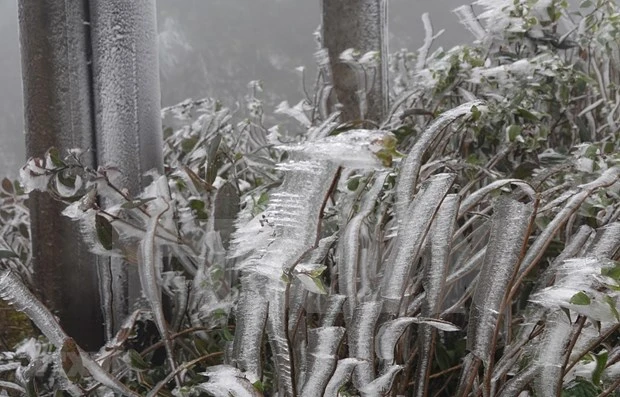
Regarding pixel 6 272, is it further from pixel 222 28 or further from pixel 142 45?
pixel 222 28

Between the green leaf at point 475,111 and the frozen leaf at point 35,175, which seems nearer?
the green leaf at point 475,111

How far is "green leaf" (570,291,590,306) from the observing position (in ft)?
2.23

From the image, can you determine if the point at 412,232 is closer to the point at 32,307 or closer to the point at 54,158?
the point at 32,307

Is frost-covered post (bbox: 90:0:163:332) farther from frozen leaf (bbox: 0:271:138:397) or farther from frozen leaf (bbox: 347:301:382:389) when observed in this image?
frozen leaf (bbox: 347:301:382:389)

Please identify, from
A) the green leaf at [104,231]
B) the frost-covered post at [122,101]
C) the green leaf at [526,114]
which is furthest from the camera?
the green leaf at [526,114]

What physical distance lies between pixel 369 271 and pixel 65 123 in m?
0.67

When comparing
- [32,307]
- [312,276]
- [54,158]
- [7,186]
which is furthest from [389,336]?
[7,186]

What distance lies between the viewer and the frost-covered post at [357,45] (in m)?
1.96

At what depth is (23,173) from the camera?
1.12m

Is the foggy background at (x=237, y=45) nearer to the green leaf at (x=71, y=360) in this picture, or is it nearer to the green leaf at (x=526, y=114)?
the green leaf at (x=526, y=114)

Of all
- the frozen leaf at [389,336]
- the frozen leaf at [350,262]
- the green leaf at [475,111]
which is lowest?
the frozen leaf at [389,336]

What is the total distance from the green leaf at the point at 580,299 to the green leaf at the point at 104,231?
71 cm

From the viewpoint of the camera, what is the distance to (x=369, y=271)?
0.96m

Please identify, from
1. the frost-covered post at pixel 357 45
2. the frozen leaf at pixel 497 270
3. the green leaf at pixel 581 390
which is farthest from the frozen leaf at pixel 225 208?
the frost-covered post at pixel 357 45
